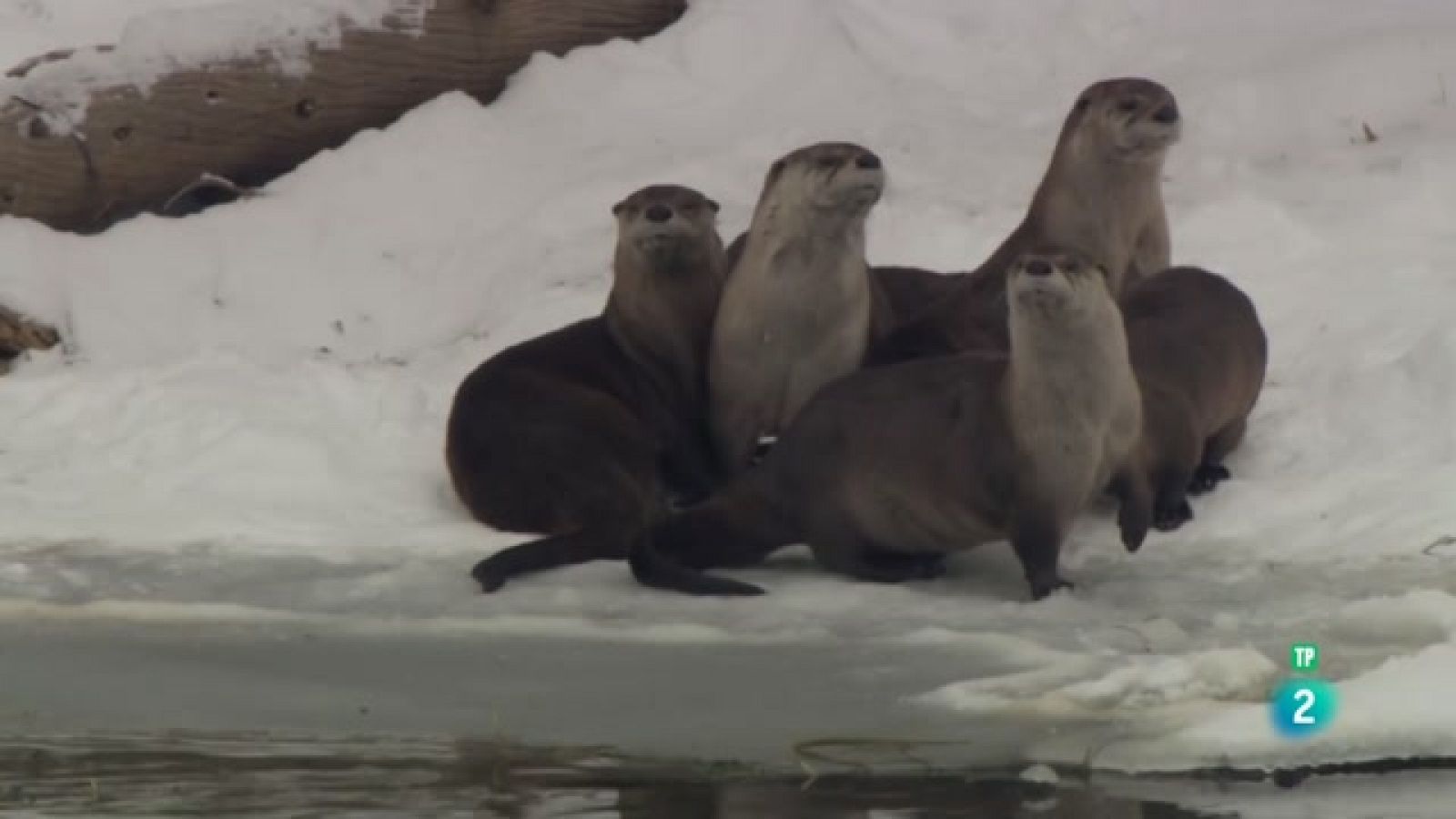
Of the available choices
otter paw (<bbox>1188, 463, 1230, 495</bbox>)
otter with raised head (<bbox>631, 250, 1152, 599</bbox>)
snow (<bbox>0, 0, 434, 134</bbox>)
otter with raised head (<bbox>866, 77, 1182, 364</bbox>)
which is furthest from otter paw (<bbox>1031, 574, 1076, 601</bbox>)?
snow (<bbox>0, 0, 434, 134</bbox>)

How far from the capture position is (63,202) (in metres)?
10.1

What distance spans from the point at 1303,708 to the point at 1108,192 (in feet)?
10.6

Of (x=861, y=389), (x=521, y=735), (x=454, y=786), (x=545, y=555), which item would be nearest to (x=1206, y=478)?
(x=861, y=389)

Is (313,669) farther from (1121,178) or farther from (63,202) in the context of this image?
(63,202)

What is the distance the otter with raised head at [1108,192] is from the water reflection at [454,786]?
304cm

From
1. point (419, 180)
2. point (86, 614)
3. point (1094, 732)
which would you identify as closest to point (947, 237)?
point (419, 180)

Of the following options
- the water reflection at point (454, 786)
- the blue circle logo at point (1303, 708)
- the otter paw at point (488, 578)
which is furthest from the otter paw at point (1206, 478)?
the water reflection at point (454, 786)

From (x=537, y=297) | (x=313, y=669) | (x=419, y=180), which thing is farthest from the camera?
(x=419, y=180)

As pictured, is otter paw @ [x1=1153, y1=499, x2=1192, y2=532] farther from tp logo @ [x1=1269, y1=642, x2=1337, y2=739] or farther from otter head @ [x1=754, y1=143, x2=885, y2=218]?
tp logo @ [x1=1269, y1=642, x2=1337, y2=739]

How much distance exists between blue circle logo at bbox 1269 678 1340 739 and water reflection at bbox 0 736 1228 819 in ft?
1.24

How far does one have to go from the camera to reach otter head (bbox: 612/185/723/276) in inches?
339

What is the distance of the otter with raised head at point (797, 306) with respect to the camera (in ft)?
27.3

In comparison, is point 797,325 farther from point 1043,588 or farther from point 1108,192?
point 1043,588

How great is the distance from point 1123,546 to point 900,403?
1.81ft
